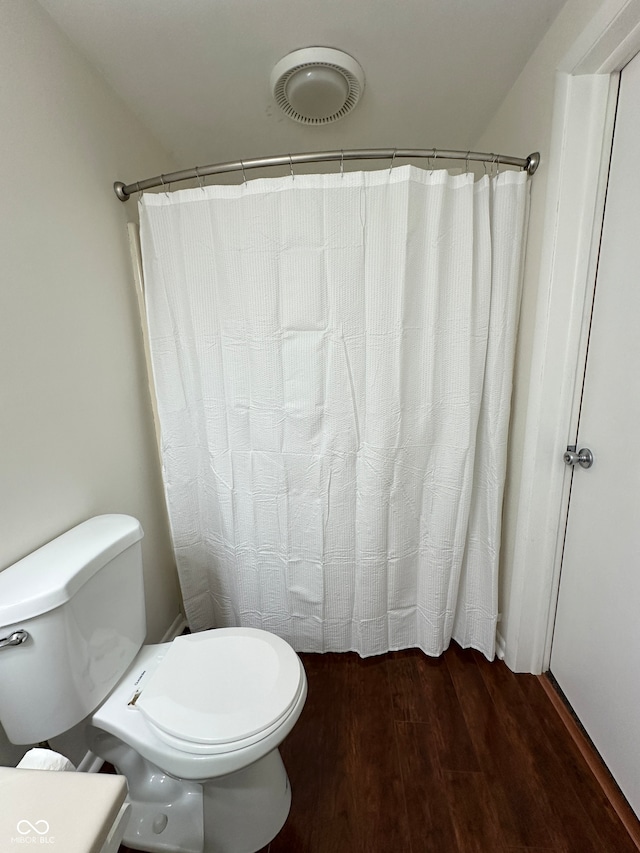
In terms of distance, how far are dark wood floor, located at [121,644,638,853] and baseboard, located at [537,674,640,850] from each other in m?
0.02

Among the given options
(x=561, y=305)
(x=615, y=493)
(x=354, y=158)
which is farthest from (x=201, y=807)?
(x=354, y=158)

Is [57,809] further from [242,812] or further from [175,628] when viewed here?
[175,628]

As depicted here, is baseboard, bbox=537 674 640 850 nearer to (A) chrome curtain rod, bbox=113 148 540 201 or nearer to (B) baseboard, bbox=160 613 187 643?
(B) baseboard, bbox=160 613 187 643

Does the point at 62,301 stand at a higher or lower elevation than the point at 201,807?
higher

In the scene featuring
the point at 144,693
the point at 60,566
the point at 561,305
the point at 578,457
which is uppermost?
the point at 561,305

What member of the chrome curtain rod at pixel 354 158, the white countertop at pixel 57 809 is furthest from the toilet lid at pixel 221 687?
the chrome curtain rod at pixel 354 158

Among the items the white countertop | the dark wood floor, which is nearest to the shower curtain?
the dark wood floor

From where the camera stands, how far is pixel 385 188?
1201mm

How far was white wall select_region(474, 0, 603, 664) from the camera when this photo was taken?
1085 millimetres

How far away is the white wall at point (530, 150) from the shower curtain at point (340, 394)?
6cm

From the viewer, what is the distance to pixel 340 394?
1.34m

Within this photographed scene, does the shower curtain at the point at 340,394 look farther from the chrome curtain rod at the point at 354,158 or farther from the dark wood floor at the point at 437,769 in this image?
the dark wood floor at the point at 437,769

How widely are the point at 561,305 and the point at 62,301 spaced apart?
4.76 feet

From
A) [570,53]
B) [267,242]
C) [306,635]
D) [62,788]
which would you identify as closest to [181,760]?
[62,788]
